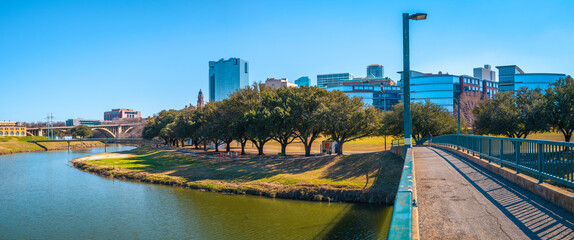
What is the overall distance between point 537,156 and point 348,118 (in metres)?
33.7

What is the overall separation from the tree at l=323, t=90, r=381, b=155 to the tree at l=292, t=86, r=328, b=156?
82cm

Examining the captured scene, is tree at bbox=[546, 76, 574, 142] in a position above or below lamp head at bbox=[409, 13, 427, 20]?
below

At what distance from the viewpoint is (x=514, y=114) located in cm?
3584

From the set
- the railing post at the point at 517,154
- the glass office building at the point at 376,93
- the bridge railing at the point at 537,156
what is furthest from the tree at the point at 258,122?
the glass office building at the point at 376,93

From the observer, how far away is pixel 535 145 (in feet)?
33.7

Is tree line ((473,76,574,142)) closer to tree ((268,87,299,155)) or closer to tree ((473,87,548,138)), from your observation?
tree ((473,87,548,138))

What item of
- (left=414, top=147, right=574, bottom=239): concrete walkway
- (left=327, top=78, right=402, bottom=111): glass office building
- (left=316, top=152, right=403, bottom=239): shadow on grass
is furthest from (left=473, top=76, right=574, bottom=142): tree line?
(left=327, top=78, right=402, bottom=111): glass office building

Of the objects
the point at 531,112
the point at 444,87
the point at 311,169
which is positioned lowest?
the point at 311,169

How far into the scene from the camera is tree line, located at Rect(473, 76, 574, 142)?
1244 inches

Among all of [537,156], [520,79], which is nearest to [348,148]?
[537,156]

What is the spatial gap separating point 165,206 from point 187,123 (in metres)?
46.4

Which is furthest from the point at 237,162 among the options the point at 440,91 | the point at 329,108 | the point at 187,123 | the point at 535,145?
the point at 440,91

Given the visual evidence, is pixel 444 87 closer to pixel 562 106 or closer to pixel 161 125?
pixel 161 125

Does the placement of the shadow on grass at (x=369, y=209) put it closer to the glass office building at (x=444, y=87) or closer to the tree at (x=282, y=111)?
the tree at (x=282, y=111)
